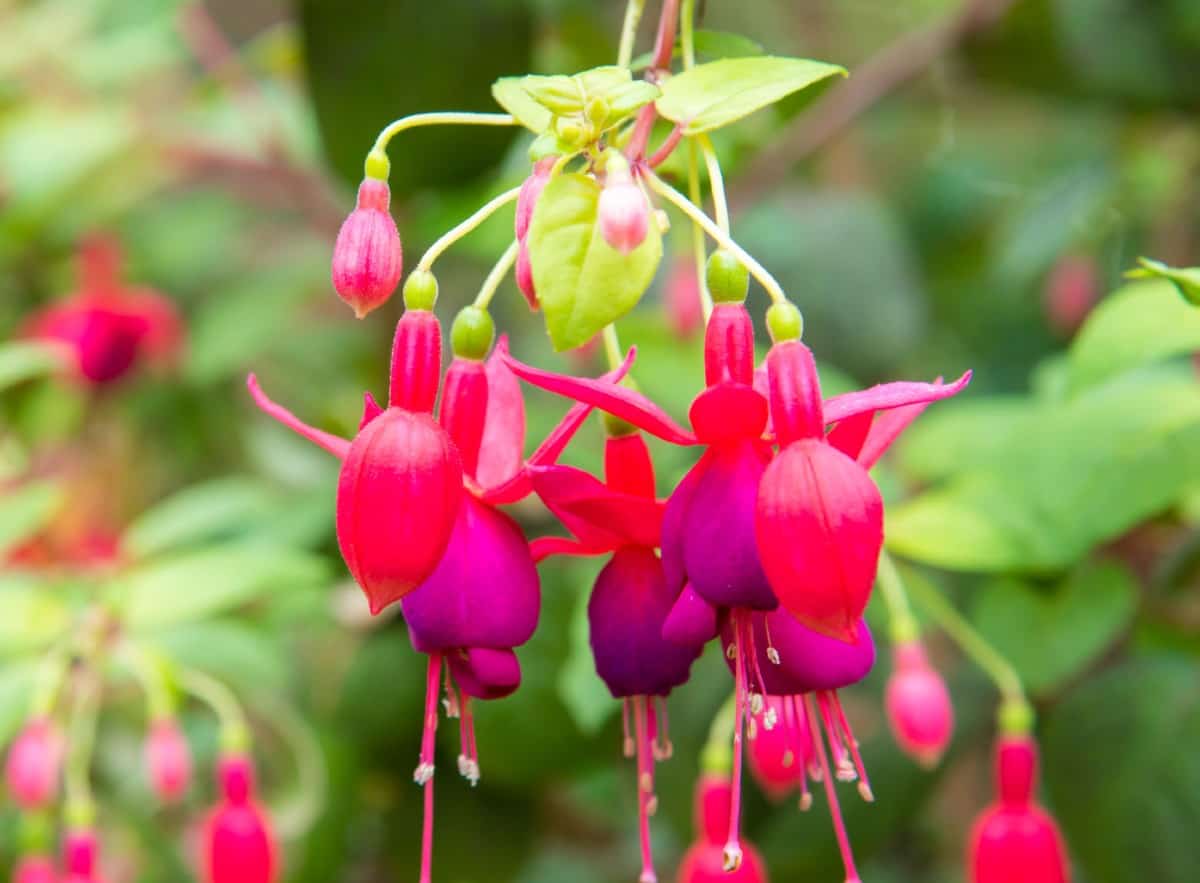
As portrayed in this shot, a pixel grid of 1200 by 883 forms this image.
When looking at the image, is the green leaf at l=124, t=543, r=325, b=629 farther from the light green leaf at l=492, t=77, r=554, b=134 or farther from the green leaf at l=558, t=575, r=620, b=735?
the light green leaf at l=492, t=77, r=554, b=134

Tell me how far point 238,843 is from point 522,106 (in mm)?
523

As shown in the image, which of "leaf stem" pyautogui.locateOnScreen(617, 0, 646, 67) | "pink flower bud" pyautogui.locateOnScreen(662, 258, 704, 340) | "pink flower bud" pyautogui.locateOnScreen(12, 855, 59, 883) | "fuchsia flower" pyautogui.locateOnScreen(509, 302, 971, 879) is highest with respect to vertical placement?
"leaf stem" pyautogui.locateOnScreen(617, 0, 646, 67)

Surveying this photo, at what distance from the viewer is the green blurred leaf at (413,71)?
1.06 meters

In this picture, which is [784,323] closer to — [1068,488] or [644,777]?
[644,777]

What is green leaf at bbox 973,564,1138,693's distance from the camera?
86 cm

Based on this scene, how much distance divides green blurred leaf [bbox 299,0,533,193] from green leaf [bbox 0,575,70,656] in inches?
15.9

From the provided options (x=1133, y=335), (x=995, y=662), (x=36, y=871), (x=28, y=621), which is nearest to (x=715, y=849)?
(x=995, y=662)

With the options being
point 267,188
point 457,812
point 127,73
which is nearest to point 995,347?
point 457,812

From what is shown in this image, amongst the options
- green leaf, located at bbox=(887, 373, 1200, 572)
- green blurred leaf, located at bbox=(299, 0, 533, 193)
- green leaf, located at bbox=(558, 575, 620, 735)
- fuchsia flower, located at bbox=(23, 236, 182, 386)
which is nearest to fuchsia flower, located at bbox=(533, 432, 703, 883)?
green leaf, located at bbox=(558, 575, 620, 735)

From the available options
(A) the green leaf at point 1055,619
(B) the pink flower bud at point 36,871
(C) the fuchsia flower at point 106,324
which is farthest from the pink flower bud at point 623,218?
(C) the fuchsia flower at point 106,324

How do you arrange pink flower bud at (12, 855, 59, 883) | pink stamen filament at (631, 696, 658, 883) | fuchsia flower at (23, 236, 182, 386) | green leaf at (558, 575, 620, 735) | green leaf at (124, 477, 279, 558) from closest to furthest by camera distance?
pink stamen filament at (631, 696, 658, 883) < green leaf at (558, 575, 620, 735) < pink flower bud at (12, 855, 59, 883) < green leaf at (124, 477, 279, 558) < fuchsia flower at (23, 236, 182, 386)

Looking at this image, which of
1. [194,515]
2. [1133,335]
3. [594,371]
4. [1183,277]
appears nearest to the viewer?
[1183,277]

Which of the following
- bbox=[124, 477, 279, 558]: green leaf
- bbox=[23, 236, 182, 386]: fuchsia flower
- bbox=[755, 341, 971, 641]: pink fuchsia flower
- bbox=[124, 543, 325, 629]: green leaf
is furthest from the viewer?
bbox=[23, 236, 182, 386]: fuchsia flower

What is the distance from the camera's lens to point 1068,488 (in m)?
0.81
